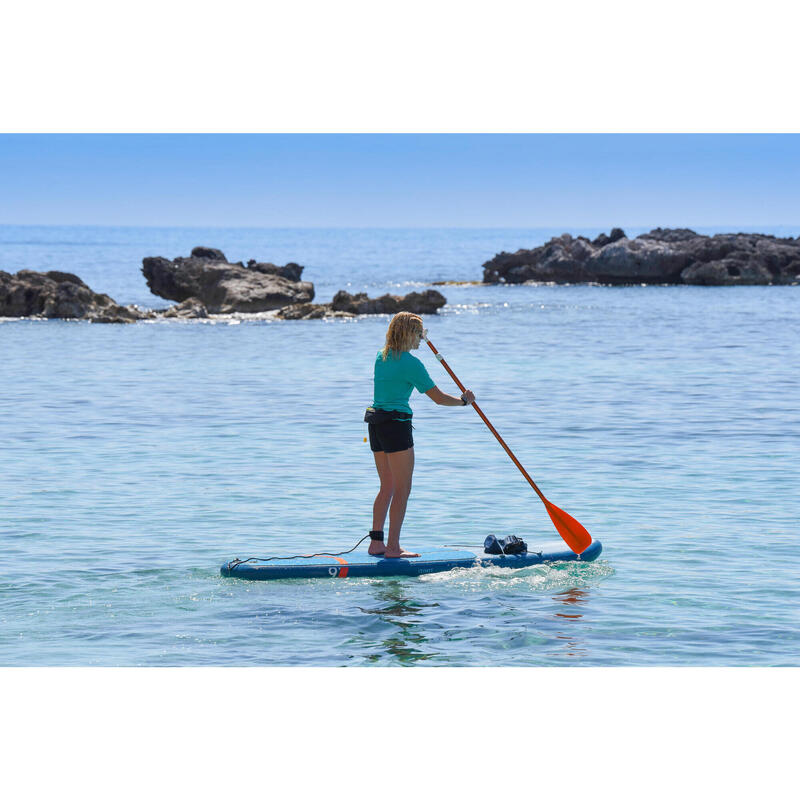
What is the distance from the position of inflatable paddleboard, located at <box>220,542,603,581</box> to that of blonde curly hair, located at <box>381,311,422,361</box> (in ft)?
6.58

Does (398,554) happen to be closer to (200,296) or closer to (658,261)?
(200,296)

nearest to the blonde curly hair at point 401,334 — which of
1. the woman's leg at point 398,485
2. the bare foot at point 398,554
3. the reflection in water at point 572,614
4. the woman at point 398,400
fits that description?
the woman at point 398,400

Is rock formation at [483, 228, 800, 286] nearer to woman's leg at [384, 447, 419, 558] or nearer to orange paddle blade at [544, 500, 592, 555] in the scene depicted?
orange paddle blade at [544, 500, 592, 555]

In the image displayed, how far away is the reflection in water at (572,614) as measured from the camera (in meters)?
9.14

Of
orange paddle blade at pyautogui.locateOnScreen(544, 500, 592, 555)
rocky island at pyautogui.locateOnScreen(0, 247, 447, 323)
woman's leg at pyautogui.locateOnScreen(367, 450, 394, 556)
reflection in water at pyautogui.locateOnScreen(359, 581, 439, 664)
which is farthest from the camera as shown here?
rocky island at pyautogui.locateOnScreen(0, 247, 447, 323)

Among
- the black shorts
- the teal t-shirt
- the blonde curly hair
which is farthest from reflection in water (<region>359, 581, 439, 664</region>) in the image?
the blonde curly hair

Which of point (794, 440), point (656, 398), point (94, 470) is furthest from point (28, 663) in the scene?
point (656, 398)

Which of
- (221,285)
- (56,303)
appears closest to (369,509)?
(56,303)

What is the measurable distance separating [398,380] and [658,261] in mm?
89360

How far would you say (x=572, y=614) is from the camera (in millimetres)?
10133

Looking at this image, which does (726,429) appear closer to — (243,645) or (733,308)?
(243,645)

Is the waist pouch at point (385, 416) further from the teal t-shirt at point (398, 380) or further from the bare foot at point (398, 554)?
the bare foot at point (398, 554)

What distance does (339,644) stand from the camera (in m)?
9.33

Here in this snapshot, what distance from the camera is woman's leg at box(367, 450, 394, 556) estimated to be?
35.8 feet
